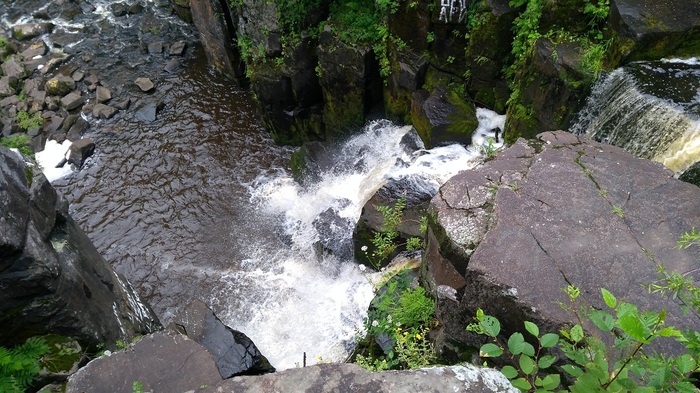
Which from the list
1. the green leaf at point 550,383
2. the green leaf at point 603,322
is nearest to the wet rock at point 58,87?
the green leaf at point 550,383

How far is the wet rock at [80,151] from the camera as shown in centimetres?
1134

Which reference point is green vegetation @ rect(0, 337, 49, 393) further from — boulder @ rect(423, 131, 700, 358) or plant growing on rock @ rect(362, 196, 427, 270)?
plant growing on rock @ rect(362, 196, 427, 270)

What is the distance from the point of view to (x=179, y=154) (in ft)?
37.2

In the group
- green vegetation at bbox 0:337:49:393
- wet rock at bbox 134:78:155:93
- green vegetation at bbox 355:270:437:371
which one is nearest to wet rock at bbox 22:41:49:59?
wet rock at bbox 134:78:155:93

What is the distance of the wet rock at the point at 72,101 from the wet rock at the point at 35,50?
2.46m

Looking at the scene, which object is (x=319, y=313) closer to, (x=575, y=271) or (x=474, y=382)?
(x=575, y=271)

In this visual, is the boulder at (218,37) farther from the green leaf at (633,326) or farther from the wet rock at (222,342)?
the green leaf at (633,326)

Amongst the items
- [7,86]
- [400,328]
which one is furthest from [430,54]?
[7,86]

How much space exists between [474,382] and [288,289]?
21.1ft

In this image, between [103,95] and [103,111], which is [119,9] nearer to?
[103,95]

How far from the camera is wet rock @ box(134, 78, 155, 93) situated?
12859mm

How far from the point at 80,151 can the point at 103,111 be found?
1.53 m

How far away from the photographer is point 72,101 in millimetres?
12625

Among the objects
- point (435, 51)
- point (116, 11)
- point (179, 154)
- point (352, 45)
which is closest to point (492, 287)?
point (435, 51)
